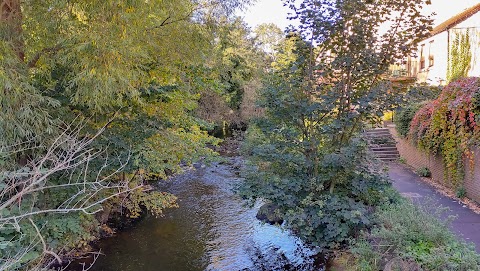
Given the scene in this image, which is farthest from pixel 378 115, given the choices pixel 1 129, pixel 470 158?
pixel 1 129

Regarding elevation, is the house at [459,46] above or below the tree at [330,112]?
above

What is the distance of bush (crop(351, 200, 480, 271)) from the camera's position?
4.34 meters

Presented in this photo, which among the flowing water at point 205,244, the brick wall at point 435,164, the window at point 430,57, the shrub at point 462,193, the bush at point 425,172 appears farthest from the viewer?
the window at point 430,57

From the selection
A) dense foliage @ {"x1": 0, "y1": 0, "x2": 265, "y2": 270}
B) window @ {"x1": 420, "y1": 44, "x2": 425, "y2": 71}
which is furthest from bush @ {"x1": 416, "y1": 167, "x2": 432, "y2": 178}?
window @ {"x1": 420, "y1": 44, "x2": 425, "y2": 71}

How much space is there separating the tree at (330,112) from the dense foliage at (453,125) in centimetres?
359

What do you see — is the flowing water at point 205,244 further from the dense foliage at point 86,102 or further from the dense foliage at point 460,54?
the dense foliage at point 460,54

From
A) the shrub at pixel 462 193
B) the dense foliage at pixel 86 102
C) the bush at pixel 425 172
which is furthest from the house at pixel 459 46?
the dense foliage at pixel 86 102

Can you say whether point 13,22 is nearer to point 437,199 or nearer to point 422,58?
point 437,199

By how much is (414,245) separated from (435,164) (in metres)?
7.16

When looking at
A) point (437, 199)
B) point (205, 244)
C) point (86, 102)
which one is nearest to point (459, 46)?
point (437, 199)

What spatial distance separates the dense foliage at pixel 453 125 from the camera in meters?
8.31

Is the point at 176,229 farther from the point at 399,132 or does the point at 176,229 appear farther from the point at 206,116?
the point at 206,116

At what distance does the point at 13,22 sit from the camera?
18.5 feet

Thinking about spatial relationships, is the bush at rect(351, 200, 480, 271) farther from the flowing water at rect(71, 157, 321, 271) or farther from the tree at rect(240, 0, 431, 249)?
the flowing water at rect(71, 157, 321, 271)
